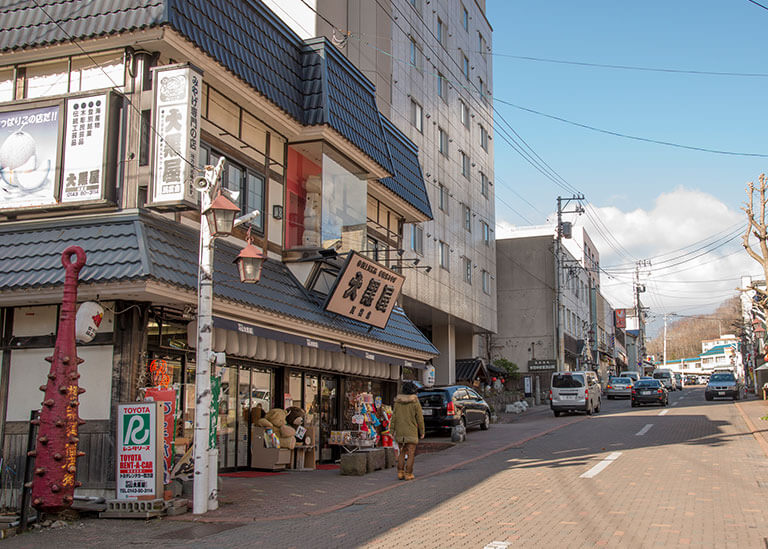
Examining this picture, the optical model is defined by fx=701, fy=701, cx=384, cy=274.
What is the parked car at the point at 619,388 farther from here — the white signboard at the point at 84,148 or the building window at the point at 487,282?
the white signboard at the point at 84,148

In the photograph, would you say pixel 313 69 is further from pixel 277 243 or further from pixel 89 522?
pixel 89 522

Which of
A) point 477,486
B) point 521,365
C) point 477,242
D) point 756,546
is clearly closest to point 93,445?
point 477,486

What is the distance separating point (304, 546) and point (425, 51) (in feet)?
96.7

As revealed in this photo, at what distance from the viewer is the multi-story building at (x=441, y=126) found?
26062 mm

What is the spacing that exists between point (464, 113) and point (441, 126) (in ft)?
16.2

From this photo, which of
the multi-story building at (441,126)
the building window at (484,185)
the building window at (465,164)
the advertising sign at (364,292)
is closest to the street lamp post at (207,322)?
the advertising sign at (364,292)

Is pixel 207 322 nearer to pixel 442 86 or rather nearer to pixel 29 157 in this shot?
pixel 29 157

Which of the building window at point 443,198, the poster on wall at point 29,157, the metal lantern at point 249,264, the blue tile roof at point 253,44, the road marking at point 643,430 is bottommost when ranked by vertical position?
the road marking at point 643,430

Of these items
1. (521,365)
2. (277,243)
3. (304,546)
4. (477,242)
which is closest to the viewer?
(304,546)

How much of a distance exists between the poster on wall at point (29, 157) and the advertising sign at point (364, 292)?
6409 millimetres

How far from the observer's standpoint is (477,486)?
461 inches

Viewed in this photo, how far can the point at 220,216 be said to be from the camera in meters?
10.3

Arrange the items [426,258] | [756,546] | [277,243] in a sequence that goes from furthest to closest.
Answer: [426,258], [277,243], [756,546]

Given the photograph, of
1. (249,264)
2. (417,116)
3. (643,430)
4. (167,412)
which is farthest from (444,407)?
(417,116)
